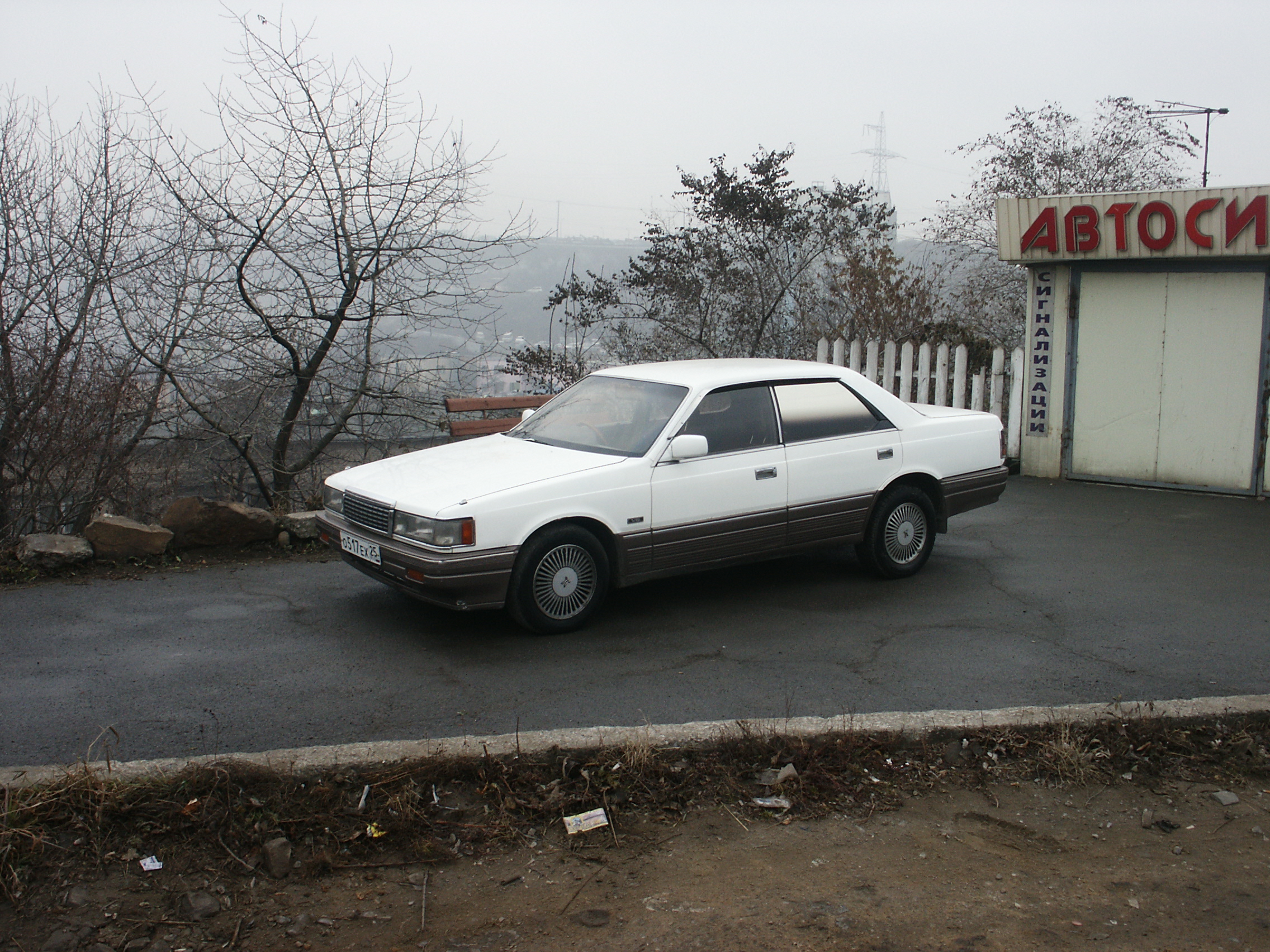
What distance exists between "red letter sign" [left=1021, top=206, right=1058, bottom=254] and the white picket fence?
4.03 ft

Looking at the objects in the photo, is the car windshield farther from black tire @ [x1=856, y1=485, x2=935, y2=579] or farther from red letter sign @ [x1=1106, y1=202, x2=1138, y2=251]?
red letter sign @ [x1=1106, y1=202, x2=1138, y2=251]

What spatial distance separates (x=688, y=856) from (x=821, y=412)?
3.91m

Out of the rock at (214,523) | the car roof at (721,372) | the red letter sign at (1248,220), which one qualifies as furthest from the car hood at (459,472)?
the red letter sign at (1248,220)

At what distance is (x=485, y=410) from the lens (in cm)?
1067

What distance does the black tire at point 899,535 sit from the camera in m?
7.23

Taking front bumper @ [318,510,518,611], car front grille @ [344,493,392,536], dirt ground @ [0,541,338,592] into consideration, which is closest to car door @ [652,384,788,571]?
front bumper @ [318,510,518,611]

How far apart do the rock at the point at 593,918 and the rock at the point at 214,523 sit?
225 inches

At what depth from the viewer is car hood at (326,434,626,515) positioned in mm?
5719

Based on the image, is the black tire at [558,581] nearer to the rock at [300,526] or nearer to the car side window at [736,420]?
the car side window at [736,420]

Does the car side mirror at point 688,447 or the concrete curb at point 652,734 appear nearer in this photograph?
the concrete curb at point 652,734

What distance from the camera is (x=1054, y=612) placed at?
6660 mm

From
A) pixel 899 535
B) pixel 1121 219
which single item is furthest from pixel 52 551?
pixel 1121 219

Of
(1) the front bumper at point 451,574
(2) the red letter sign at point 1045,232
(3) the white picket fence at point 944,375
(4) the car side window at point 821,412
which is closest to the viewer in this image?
(1) the front bumper at point 451,574

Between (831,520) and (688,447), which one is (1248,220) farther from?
(688,447)
